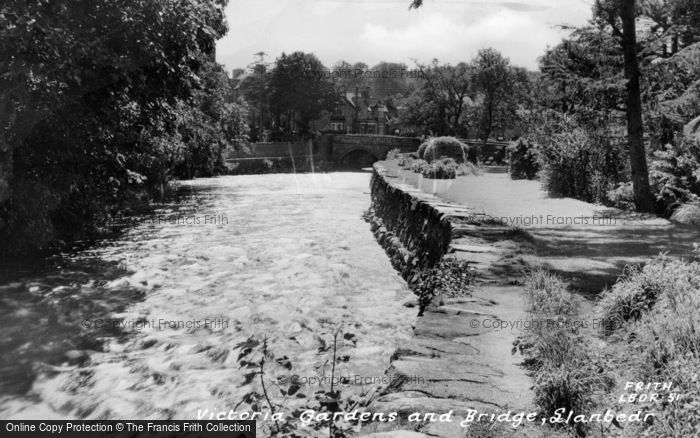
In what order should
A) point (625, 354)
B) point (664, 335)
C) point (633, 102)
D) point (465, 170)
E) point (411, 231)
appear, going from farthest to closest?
point (465, 170) < point (633, 102) < point (411, 231) < point (625, 354) < point (664, 335)

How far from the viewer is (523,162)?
23344 mm

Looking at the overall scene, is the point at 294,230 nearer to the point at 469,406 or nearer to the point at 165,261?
the point at 165,261

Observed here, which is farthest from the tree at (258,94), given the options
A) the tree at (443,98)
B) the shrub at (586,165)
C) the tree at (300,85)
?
the shrub at (586,165)

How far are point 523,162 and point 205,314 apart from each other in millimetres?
17882

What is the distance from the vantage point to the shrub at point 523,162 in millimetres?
22859

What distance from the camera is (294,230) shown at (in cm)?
1747

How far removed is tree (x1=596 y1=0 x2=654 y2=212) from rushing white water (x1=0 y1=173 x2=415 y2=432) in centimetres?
655

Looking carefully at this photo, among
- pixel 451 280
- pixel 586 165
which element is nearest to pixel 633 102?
pixel 586 165

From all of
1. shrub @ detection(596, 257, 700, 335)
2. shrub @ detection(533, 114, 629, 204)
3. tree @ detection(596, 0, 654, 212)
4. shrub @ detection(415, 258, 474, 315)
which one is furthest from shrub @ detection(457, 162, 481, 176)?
shrub @ detection(596, 257, 700, 335)

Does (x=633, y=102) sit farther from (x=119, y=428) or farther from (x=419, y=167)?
(x=119, y=428)

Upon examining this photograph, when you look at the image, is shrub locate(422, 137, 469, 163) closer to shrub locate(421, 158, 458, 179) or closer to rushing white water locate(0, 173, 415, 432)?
shrub locate(421, 158, 458, 179)

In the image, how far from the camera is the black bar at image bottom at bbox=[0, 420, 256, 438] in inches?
211

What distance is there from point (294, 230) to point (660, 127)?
1275 cm

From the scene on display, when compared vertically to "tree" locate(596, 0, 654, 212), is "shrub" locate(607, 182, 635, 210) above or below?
below
